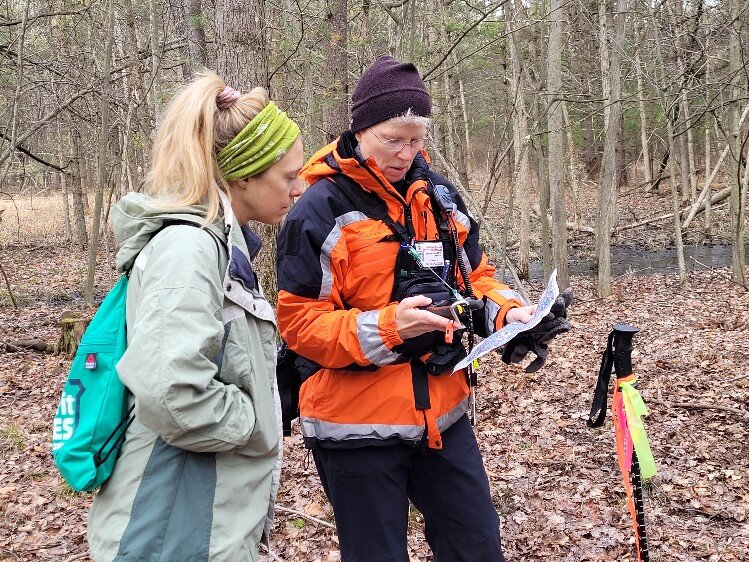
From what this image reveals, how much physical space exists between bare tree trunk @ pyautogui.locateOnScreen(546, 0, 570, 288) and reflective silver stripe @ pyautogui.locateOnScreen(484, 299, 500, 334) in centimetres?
832

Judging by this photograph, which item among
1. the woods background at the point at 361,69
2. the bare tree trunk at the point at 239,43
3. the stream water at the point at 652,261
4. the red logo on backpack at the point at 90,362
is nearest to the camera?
the red logo on backpack at the point at 90,362

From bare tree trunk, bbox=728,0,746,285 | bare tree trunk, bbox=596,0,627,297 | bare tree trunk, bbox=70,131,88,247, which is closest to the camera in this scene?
bare tree trunk, bbox=728,0,746,285

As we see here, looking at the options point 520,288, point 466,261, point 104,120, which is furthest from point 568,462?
point 104,120

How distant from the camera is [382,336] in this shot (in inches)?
87.5

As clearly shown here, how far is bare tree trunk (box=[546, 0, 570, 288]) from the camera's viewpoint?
34.1ft

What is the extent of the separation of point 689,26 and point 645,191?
36.9 feet

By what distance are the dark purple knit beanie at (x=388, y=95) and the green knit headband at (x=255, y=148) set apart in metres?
0.60

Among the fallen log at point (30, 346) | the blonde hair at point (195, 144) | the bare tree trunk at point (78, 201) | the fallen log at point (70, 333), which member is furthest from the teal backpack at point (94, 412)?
the bare tree trunk at point (78, 201)

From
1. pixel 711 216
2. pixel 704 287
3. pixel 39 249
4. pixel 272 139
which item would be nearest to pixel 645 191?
pixel 711 216

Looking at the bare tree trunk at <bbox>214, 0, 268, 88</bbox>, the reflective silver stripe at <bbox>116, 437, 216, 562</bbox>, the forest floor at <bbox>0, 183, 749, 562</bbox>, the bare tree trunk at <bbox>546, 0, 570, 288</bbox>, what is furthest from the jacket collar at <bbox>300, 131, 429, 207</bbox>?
the bare tree trunk at <bbox>546, 0, 570, 288</bbox>

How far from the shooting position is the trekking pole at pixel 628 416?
220 cm

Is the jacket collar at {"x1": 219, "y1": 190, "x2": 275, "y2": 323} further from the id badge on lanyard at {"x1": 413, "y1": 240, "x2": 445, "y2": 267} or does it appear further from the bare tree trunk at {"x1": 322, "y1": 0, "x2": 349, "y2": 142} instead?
the bare tree trunk at {"x1": 322, "y1": 0, "x2": 349, "y2": 142}

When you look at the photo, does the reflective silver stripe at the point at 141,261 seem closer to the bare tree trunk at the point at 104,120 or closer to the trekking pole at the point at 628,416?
the trekking pole at the point at 628,416

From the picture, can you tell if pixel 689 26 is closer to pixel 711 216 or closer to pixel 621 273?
pixel 621 273
